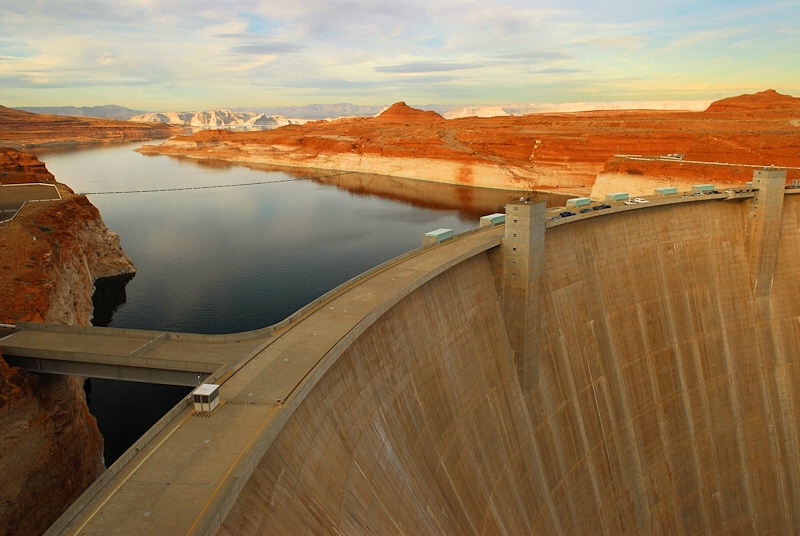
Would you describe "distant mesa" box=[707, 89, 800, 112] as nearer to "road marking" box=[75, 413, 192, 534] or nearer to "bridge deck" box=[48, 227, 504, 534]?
→ "bridge deck" box=[48, 227, 504, 534]

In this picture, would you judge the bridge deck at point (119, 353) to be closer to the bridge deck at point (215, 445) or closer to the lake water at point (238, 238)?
the bridge deck at point (215, 445)

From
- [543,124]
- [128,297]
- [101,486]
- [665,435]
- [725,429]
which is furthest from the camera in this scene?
[543,124]

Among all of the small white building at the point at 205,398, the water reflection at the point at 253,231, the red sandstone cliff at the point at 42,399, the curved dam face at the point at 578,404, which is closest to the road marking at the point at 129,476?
the small white building at the point at 205,398

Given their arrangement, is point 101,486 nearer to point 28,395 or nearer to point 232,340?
point 232,340

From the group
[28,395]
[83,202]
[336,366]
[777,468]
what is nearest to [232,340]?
[336,366]

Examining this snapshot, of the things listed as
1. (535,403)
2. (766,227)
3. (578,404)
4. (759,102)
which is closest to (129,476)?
(535,403)

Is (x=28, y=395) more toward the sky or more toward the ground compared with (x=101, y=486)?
more toward the ground

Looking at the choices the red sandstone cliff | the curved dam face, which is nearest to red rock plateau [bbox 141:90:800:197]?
the curved dam face

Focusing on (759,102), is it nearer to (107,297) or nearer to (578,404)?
(578,404)
